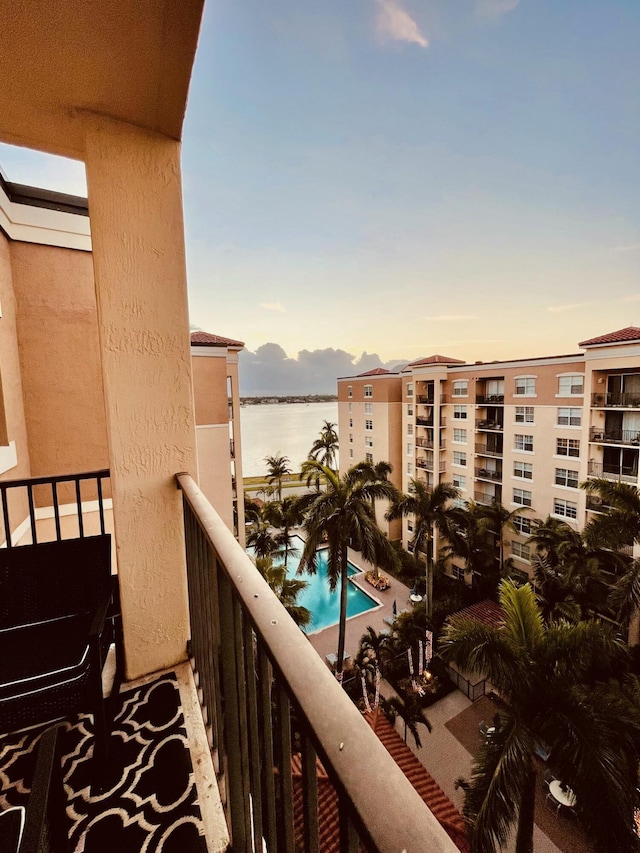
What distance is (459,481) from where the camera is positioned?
1848 centimetres

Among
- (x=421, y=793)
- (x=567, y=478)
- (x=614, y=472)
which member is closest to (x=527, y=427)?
(x=567, y=478)

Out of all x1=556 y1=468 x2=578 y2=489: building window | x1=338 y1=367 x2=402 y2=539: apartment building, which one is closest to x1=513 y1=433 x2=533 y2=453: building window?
x1=556 y1=468 x2=578 y2=489: building window

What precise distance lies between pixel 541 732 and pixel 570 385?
1263cm

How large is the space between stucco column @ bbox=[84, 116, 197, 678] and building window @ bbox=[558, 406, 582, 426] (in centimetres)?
1570

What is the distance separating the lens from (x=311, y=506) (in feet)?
34.8

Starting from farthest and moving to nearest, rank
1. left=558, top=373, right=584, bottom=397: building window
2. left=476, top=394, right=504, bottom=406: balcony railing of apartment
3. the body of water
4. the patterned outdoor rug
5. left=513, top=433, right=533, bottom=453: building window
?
the body of water
left=476, top=394, right=504, bottom=406: balcony railing of apartment
left=513, top=433, right=533, bottom=453: building window
left=558, top=373, right=584, bottom=397: building window
the patterned outdoor rug

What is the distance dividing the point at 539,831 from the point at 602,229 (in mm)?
24537

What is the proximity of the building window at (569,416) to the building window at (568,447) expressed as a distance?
610mm

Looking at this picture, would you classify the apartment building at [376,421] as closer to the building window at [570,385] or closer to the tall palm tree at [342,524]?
the building window at [570,385]

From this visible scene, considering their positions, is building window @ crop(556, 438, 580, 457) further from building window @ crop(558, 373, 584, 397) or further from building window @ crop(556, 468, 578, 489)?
Answer: building window @ crop(558, 373, 584, 397)

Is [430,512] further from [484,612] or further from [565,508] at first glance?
[565,508]

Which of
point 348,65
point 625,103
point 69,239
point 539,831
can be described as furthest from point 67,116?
point 625,103

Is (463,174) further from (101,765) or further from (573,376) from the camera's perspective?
(101,765)

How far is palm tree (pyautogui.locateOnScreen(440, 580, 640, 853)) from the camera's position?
423 cm
